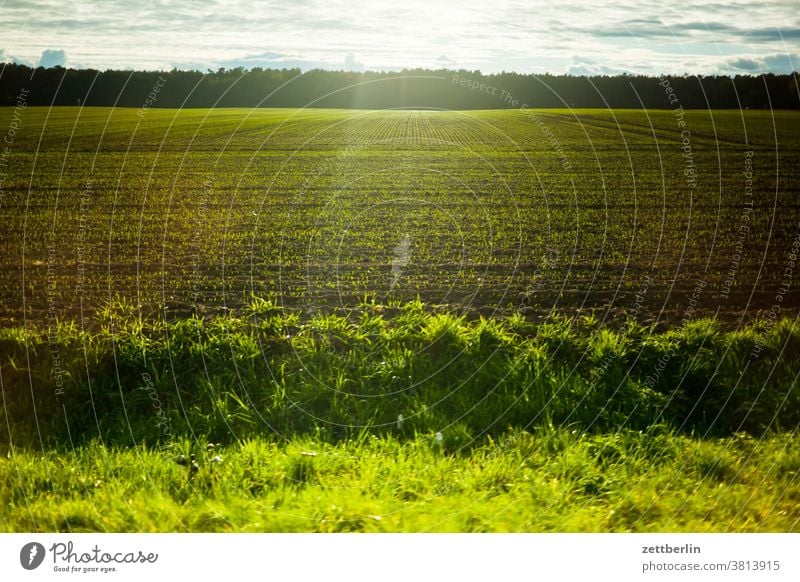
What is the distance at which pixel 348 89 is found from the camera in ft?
16.9

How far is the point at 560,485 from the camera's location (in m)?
3.61

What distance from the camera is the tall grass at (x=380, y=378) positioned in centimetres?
414

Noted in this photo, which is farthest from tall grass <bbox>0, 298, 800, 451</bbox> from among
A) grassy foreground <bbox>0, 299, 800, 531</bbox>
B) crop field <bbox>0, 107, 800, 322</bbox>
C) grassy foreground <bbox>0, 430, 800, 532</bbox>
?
crop field <bbox>0, 107, 800, 322</bbox>

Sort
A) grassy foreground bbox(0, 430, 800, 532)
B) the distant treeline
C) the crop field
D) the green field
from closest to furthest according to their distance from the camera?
grassy foreground bbox(0, 430, 800, 532)
the green field
the distant treeline
the crop field

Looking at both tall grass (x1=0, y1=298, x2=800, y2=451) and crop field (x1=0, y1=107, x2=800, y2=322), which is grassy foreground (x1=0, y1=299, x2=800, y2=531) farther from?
crop field (x1=0, y1=107, x2=800, y2=322)

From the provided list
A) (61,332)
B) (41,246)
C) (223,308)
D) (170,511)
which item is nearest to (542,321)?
(223,308)

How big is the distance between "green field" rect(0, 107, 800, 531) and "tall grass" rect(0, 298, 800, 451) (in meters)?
0.02

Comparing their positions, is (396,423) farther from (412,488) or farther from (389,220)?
(389,220)

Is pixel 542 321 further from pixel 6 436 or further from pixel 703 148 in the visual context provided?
pixel 6 436

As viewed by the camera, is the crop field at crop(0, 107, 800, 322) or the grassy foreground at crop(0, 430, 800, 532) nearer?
the grassy foreground at crop(0, 430, 800, 532)

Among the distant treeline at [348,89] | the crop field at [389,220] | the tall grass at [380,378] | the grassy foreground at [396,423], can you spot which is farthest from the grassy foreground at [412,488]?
the distant treeline at [348,89]

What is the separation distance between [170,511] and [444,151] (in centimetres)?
462

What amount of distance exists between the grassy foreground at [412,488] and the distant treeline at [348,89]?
2.48 meters

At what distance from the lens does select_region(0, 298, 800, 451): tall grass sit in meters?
4.14
